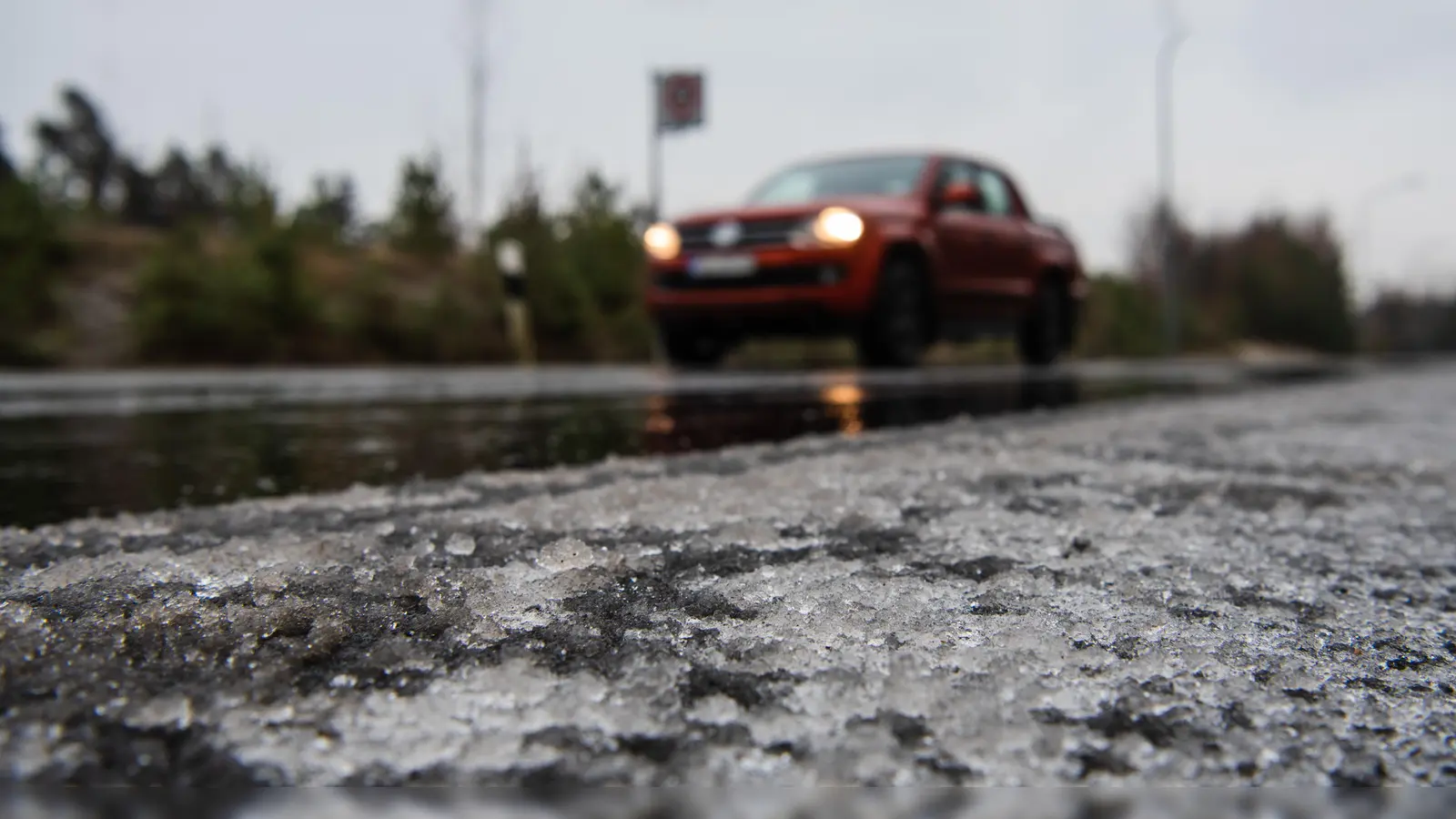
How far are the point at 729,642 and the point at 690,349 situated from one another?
6813 mm

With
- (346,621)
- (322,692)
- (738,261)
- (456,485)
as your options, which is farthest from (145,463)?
(738,261)

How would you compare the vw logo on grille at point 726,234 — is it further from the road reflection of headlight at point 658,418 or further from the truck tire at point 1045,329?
the truck tire at point 1045,329

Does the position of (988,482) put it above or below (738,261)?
below

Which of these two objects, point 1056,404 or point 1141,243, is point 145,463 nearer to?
point 1056,404

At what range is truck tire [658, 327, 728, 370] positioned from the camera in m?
7.32

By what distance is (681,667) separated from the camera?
794 millimetres

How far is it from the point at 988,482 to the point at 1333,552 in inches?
24.3

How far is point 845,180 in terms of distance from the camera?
731cm

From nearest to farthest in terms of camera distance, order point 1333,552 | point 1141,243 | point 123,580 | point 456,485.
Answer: point 123,580
point 1333,552
point 456,485
point 1141,243

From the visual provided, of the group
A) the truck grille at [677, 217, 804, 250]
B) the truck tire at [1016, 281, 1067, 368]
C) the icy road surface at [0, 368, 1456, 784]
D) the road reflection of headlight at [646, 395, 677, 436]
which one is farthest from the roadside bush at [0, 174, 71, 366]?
the icy road surface at [0, 368, 1456, 784]

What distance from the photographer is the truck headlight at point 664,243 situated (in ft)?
22.6

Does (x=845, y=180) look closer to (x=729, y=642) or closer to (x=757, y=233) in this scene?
(x=757, y=233)

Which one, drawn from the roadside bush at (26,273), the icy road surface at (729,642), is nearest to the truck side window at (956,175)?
the icy road surface at (729,642)

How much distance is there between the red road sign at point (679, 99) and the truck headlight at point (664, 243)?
11.5 ft
